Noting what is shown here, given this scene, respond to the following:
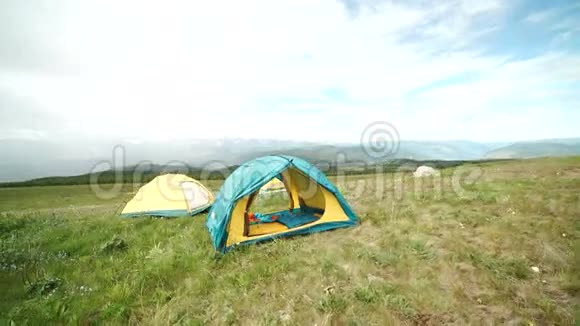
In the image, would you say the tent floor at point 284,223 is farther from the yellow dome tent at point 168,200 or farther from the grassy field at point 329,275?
the yellow dome tent at point 168,200

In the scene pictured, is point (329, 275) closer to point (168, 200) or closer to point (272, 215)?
point (272, 215)

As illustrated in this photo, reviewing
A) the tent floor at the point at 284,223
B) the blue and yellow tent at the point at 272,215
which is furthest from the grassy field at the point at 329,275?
the tent floor at the point at 284,223

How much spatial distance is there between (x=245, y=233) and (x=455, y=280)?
5267 mm

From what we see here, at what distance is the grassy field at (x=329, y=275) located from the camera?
4.37 m

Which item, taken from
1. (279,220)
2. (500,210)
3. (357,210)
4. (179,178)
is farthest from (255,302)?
(179,178)

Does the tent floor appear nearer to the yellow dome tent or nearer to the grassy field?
the grassy field

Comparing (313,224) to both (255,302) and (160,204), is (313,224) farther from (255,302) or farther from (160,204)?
(160,204)

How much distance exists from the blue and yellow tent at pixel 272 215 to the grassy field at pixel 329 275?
477mm

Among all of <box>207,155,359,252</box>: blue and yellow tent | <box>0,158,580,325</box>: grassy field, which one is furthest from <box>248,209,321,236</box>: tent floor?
<box>0,158,580,325</box>: grassy field

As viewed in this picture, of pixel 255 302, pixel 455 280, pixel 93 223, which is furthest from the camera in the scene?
pixel 93 223

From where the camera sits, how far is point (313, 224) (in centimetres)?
852

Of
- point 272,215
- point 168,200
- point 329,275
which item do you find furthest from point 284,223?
point 168,200

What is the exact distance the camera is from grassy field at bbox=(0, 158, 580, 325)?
14.3 ft

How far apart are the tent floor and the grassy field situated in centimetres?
118
